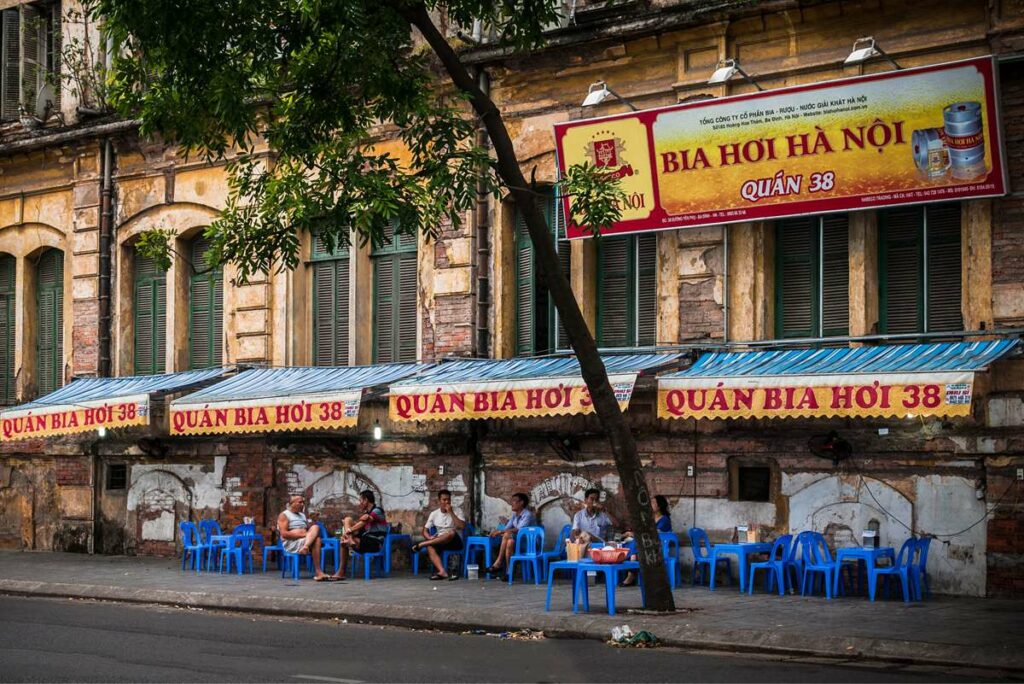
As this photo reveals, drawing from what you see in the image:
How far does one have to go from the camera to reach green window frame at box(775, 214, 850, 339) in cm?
1845

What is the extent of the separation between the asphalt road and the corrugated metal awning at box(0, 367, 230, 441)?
6.67 metres

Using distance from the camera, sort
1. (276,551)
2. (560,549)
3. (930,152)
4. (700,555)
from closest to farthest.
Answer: (930,152) → (700,555) → (560,549) → (276,551)

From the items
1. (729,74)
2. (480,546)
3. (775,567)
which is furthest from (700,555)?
(729,74)

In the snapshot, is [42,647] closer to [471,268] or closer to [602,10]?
[471,268]

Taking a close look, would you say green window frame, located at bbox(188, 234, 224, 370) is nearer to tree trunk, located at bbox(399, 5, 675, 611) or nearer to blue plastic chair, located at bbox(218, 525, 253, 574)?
blue plastic chair, located at bbox(218, 525, 253, 574)

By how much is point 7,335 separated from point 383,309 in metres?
8.66

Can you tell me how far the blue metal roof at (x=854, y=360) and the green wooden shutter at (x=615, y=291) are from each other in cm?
158

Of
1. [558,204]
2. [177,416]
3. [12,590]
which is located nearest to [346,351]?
[177,416]

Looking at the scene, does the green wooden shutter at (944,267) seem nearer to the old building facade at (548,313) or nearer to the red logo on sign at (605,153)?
the old building facade at (548,313)

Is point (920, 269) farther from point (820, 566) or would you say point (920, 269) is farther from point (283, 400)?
point (283, 400)

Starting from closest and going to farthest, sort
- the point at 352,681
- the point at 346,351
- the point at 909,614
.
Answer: the point at 352,681
the point at 909,614
the point at 346,351

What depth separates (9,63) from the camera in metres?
27.9

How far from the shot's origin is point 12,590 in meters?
20.4

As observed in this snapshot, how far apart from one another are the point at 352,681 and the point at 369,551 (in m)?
9.22
